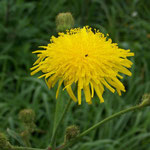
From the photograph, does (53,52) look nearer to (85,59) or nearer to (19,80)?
(85,59)

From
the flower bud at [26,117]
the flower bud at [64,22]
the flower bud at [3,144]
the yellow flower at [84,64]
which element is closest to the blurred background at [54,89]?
the flower bud at [26,117]

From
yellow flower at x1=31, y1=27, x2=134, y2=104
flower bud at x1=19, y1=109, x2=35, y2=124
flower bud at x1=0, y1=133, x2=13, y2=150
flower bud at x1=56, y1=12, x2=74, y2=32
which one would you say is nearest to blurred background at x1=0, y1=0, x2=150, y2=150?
flower bud at x1=19, y1=109, x2=35, y2=124

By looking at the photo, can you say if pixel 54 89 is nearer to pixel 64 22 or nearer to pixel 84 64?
pixel 64 22

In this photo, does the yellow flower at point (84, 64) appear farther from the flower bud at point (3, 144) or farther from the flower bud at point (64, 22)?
the flower bud at point (3, 144)

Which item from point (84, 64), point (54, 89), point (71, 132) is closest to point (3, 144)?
point (71, 132)

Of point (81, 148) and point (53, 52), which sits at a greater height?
point (53, 52)

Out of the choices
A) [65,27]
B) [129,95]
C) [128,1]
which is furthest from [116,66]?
[128,1]
